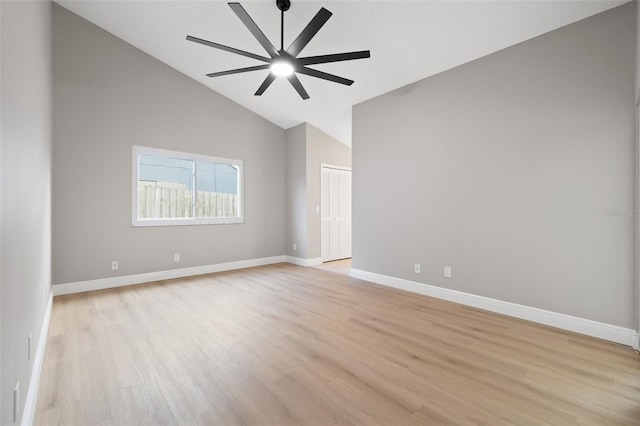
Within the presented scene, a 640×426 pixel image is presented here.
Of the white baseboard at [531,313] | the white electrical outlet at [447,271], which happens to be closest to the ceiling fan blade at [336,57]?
the white electrical outlet at [447,271]

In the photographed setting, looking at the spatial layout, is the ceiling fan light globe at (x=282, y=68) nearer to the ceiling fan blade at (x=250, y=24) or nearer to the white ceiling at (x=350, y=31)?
the ceiling fan blade at (x=250, y=24)

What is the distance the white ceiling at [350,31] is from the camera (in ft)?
8.76

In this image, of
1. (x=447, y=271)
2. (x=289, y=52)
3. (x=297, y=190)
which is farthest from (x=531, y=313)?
(x=297, y=190)

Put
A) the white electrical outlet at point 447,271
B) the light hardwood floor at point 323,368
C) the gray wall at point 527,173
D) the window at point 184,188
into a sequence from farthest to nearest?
the window at point 184,188
the white electrical outlet at point 447,271
the gray wall at point 527,173
the light hardwood floor at point 323,368

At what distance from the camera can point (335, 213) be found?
20.8ft

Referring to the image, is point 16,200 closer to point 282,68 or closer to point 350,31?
point 282,68

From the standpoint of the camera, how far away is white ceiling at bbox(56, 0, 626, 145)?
105 inches

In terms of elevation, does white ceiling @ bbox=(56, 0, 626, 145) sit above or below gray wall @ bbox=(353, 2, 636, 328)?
above

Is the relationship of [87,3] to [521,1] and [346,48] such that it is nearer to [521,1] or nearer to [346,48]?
[346,48]

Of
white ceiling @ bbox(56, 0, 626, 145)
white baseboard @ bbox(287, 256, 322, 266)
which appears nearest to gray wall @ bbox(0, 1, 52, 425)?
white ceiling @ bbox(56, 0, 626, 145)

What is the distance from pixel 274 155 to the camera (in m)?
6.03

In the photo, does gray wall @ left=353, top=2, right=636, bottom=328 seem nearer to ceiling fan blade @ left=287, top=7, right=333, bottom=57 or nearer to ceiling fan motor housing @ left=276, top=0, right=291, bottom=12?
ceiling fan motor housing @ left=276, top=0, right=291, bottom=12

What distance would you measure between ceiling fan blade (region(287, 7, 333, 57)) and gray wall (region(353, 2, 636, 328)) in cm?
209

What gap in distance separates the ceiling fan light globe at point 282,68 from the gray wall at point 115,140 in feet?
9.17
